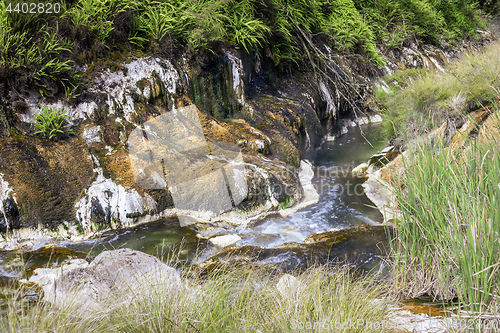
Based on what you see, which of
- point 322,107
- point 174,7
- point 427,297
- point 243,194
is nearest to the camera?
point 427,297

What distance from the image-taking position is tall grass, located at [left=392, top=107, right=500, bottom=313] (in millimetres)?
1931

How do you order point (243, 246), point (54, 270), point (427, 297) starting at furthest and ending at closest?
point (243, 246) < point (54, 270) < point (427, 297)

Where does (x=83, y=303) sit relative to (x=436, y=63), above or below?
below

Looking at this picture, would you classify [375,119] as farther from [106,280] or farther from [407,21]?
[106,280]

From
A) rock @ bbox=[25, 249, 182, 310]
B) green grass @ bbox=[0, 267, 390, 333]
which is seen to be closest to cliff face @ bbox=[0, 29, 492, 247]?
rock @ bbox=[25, 249, 182, 310]

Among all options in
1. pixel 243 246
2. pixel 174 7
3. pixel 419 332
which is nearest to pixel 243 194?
pixel 243 246

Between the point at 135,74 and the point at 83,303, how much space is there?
4.55 meters

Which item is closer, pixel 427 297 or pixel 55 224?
pixel 427 297

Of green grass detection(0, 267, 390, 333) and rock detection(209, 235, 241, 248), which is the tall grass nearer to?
green grass detection(0, 267, 390, 333)

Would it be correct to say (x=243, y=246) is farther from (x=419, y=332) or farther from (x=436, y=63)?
(x=436, y=63)

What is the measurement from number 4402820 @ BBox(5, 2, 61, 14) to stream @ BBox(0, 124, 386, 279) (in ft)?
11.4

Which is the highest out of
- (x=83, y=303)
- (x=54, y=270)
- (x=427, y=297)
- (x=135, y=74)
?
(x=135, y=74)

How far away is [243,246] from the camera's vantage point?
404cm

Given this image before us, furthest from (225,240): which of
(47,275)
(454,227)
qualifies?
(454,227)
